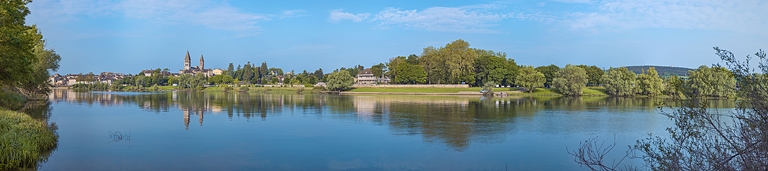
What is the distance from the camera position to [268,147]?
62.7ft

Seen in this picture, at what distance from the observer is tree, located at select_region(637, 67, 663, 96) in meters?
77.8

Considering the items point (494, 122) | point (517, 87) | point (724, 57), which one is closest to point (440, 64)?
point (517, 87)

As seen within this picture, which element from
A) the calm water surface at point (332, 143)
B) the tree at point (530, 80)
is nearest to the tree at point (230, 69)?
the tree at point (530, 80)

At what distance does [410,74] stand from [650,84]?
44575 mm

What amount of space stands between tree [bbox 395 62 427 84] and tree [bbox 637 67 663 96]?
133 ft

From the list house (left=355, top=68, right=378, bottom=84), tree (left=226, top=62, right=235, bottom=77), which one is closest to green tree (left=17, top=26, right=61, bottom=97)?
house (left=355, top=68, right=378, bottom=84)

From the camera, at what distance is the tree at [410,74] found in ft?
341

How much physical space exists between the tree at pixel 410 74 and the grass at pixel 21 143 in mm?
86247

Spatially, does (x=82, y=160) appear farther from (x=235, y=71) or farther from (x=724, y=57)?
(x=235, y=71)

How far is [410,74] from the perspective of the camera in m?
104

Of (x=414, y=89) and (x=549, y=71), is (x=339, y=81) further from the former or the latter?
(x=549, y=71)

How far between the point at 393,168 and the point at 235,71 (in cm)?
16677

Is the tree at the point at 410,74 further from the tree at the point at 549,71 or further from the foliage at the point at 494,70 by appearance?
the tree at the point at 549,71

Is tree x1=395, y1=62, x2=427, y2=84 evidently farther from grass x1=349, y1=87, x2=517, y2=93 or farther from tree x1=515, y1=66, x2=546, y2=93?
tree x1=515, y1=66, x2=546, y2=93
